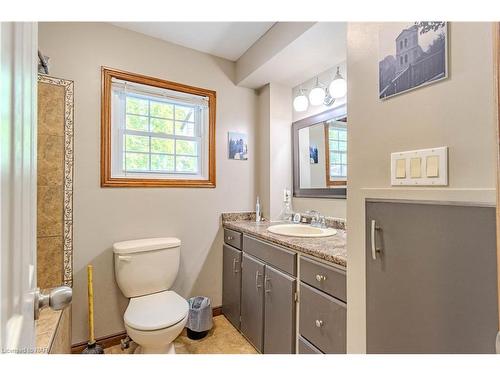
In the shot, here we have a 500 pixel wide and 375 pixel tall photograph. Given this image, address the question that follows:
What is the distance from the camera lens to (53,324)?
1289 mm

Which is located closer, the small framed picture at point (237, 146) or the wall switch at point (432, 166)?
the wall switch at point (432, 166)

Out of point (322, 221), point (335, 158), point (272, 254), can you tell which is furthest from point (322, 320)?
point (335, 158)

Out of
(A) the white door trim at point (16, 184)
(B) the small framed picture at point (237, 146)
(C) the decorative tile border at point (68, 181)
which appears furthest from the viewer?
(B) the small framed picture at point (237, 146)

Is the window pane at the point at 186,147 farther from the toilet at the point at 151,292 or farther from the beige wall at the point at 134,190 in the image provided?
the toilet at the point at 151,292

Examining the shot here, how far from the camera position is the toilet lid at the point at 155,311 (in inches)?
57.1

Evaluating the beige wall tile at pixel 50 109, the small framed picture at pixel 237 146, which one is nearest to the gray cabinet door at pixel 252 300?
the small framed picture at pixel 237 146

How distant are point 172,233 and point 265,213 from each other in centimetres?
90

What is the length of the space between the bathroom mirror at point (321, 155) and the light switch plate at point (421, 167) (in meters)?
1.07

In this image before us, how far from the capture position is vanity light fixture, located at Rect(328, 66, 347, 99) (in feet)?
6.11

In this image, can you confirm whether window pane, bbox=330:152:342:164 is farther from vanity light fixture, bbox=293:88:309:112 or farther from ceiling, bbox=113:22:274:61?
ceiling, bbox=113:22:274:61

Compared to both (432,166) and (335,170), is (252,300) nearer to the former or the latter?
(335,170)
